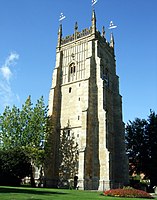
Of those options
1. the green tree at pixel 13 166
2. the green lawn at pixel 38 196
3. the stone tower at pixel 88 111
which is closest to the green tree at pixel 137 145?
the stone tower at pixel 88 111

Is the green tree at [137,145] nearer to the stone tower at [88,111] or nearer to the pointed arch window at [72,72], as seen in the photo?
the stone tower at [88,111]

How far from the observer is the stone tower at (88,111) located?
112 feet

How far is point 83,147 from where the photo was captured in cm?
3372

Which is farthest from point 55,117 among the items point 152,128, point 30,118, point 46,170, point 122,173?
point 152,128

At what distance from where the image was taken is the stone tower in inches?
1342

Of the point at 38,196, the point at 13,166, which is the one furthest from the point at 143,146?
the point at 38,196

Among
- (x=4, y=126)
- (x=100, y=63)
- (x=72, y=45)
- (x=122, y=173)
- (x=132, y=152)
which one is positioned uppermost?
(x=72, y=45)

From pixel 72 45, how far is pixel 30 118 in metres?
16.8

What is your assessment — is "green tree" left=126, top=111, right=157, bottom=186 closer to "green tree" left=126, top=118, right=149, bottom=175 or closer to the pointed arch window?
"green tree" left=126, top=118, right=149, bottom=175

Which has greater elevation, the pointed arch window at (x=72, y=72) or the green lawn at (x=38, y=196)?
the pointed arch window at (x=72, y=72)

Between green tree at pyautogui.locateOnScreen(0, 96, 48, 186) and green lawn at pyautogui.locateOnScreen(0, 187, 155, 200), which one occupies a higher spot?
green tree at pyautogui.locateOnScreen(0, 96, 48, 186)

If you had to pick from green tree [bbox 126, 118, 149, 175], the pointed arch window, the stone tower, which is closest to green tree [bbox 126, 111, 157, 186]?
green tree [bbox 126, 118, 149, 175]

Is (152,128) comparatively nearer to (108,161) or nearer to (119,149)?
(119,149)

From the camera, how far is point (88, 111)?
119 ft
